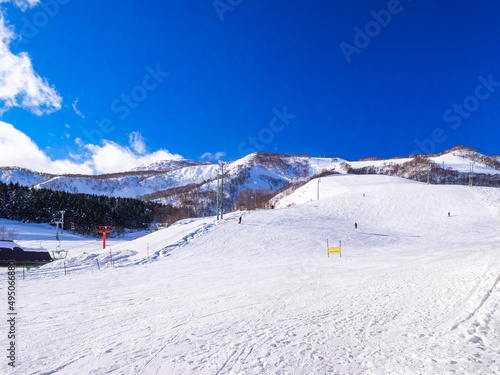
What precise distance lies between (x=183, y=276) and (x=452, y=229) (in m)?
35.7

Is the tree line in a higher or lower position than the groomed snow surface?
higher

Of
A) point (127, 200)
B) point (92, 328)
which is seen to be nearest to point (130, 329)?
point (92, 328)

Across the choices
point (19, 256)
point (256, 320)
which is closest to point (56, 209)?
point (19, 256)

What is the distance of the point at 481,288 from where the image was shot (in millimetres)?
8508

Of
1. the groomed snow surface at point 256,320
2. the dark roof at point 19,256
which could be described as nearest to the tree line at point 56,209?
the dark roof at point 19,256

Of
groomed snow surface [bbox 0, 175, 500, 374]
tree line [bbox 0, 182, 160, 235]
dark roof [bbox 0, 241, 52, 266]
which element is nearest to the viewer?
groomed snow surface [bbox 0, 175, 500, 374]

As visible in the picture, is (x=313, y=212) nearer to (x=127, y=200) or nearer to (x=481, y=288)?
(x=481, y=288)

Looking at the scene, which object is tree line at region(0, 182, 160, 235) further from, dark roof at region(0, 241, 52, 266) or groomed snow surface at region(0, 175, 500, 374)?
groomed snow surface at region(0, 175, 500, 374)

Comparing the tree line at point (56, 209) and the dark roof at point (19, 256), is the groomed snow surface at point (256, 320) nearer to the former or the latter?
the dark roof at point (19, 256)

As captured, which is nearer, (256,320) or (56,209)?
(256,320)

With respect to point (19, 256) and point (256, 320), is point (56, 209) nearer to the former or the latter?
point (19, 256)

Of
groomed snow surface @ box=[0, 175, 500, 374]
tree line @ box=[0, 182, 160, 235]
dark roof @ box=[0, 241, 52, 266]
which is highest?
tree line @ box=[0, 182, 160, 235]

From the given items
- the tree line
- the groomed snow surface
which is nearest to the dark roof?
the groomed snow surface

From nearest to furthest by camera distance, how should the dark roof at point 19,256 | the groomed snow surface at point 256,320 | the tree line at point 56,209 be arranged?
the groomed snow surface at point 256,320
the dark roof at point 19,256
the tree line at point 56,209
